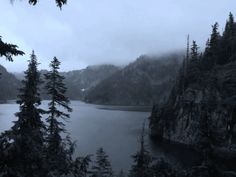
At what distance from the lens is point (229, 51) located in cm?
9450

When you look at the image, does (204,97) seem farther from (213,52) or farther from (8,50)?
(8,50)

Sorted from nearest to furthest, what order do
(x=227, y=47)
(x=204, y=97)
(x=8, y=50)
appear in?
(x=8, y=50) < (x=204, y=97) < (x=227, y=47)

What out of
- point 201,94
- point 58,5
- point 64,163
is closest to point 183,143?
point 201,94

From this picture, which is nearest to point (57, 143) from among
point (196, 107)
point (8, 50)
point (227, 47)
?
point (8, 50)

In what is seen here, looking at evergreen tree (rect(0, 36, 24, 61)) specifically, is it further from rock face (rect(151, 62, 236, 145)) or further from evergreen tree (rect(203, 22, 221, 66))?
evergreen tree (rect(203, 22, 221, 66))

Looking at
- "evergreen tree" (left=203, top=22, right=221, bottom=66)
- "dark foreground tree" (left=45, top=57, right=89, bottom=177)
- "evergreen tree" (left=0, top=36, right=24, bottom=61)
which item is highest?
"evergreen tree" (left=203, top=22, right=221, bottom=66)

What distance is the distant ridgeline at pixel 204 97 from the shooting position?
237ft

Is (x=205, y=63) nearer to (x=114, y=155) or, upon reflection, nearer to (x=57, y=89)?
(x=114, y=155)

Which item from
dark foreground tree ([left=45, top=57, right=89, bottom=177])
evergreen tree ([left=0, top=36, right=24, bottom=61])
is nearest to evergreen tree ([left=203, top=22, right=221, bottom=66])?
dark foreground tree ([left=45, top=57, right=89, bottom=177])

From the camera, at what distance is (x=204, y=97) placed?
80.6 m

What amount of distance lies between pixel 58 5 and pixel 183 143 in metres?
76.5

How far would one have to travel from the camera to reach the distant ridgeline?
72.3 meters

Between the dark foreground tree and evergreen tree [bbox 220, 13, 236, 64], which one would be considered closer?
the dark foreground tree

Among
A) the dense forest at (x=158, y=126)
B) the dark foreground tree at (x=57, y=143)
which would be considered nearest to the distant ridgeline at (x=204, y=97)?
the dense forest at (x=158, y=126)
